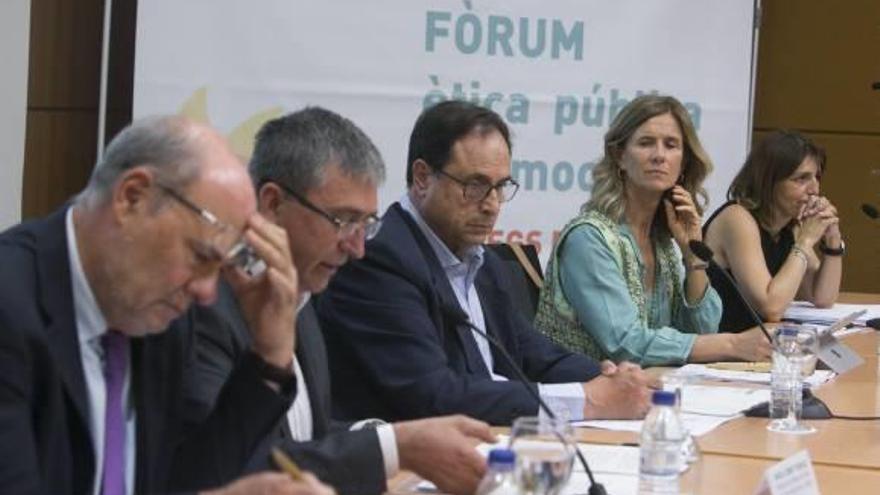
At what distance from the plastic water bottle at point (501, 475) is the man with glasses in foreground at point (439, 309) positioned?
89 cm

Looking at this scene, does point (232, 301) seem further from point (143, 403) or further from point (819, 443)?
point (819, 443)

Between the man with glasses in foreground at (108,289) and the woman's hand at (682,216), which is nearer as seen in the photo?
the man with glasses in foreground at (108,289)

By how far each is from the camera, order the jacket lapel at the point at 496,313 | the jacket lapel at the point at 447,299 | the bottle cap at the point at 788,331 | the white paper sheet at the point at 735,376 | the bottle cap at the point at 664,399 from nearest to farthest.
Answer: the bottle cap at the point at 664,399, the jacket lapel at the point at 447,299, the bottle cap at the point at 788,331, the jacket lapel at the point at 496,313, the white paper sheet at the point at 735,376

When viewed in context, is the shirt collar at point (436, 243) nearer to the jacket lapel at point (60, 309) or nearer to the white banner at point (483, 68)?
the jacket lapel at point (60, 309)

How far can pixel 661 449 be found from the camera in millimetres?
2316

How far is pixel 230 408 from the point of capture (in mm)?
2123

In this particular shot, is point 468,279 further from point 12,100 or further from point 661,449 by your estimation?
point 12,100

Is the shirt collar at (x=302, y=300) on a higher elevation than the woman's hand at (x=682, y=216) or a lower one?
lower

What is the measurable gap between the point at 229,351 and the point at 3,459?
60cm

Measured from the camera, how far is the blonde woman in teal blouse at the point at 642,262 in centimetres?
386

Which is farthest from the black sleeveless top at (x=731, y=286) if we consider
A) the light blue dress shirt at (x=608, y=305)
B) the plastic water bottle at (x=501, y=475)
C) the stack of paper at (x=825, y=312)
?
the plastic water bottle at (x=501, y=475)

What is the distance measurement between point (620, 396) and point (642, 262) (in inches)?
46.8

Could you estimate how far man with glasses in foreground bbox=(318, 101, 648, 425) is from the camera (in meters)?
2.95

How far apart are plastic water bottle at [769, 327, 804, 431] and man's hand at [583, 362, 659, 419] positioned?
29cm
